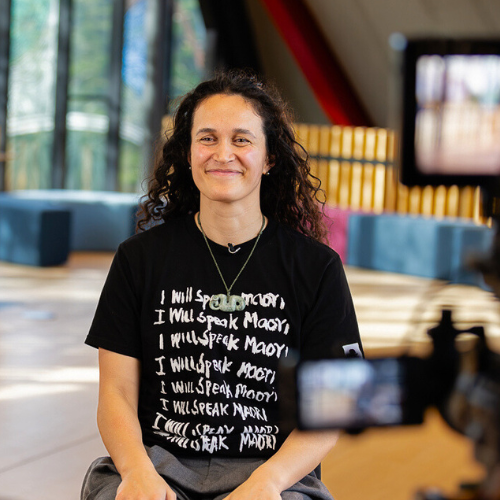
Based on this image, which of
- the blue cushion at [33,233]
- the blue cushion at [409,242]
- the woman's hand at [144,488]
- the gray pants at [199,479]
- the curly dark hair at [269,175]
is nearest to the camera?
the woman's hand at [144,488]

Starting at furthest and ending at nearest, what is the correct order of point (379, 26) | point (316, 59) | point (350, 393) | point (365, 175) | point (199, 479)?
point (316, 59), point (379, 26), point (365, 175), point (199, 479), point (350, 393)

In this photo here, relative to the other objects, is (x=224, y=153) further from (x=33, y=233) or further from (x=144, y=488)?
(x=33, y=233)

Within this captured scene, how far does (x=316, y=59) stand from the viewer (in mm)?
9836

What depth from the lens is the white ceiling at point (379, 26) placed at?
8.21 meters

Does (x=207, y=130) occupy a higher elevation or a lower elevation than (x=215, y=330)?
higher

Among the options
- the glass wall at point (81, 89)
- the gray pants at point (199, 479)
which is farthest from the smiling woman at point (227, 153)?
the glass wall at point (81, 89)

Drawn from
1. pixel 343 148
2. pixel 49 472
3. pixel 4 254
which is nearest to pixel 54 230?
pixel 4 254

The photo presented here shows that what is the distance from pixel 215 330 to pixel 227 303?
0.06 meters

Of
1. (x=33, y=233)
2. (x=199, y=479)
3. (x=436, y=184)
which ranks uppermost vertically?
(x=436, y=184)

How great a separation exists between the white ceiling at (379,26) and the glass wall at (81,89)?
2009 mm

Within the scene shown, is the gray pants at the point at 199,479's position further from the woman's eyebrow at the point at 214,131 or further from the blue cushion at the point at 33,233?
the blue cushion at the point at 33,233

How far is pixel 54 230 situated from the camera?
6379 millimetres

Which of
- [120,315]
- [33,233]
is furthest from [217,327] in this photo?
[33,233]

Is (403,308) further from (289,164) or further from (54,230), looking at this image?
(289,164)
